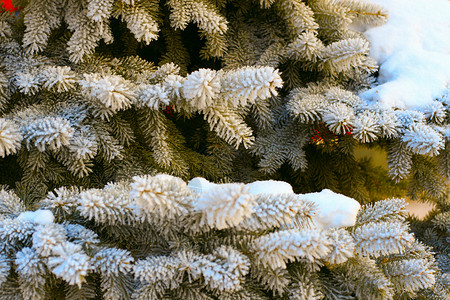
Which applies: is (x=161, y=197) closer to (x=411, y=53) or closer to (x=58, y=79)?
(x=58, y=79)

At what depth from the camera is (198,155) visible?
38.5 inches

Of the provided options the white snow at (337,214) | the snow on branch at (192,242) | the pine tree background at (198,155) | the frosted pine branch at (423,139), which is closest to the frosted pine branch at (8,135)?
the pine tree background at (198,155)

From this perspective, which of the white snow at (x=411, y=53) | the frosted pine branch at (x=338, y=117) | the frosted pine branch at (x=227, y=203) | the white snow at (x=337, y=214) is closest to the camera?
the frosted pine branch at (x=227, y=203)

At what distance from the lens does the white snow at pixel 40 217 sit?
63 centimetres

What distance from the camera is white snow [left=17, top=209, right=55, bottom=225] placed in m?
0.63

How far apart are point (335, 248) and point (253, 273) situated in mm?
145

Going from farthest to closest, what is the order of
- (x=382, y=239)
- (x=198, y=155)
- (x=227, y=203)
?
(x=198, y=155) → (x=382, y=239) → (x=227, y=203)

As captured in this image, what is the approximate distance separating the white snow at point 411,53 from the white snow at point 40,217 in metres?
0.79

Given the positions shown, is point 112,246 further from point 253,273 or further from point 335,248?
point 335,248

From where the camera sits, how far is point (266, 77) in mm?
646

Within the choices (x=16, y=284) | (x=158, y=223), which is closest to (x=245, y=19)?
(x=158, y=223)

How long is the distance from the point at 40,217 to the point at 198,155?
43 centimetres

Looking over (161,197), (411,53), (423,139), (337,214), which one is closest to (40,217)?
(161,197)

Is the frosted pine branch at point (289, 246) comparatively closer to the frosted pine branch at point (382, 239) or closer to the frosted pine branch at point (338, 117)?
the frosted pine branch at point (382, 239)
